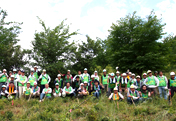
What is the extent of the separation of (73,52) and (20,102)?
516cm

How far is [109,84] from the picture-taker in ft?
30.1

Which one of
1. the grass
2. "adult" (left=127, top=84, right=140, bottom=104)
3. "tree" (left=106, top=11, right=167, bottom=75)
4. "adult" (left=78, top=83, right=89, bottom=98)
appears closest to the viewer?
the grass

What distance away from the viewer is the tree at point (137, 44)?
39.9 feet

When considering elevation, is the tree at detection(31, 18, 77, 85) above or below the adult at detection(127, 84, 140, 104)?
above

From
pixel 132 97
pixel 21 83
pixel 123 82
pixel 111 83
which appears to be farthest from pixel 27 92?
pixel 132 97

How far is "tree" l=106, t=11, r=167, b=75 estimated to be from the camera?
12164 millimetres

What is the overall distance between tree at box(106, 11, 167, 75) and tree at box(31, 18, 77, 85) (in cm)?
430

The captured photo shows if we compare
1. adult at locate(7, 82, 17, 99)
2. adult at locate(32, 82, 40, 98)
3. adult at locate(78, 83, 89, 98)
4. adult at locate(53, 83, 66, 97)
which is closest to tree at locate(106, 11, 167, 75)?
adult at locate(78, 83, 89, 98)

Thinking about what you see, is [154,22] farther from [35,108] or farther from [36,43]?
[35,108]

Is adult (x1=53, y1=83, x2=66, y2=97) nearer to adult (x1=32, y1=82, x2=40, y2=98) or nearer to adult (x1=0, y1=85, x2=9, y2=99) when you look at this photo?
adult (x1=32, y1=82, x2=40, y2=98)

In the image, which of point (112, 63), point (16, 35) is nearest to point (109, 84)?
point (112, 63)

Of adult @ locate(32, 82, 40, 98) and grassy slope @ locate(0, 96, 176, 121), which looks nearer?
grassy slope @ locate(0, 96, 176, 121)

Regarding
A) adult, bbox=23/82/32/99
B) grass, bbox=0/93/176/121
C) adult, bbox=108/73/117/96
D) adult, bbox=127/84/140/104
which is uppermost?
adult, bbox=108/73/117/96

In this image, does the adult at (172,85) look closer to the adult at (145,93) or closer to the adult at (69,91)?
the adult at (145,93)
